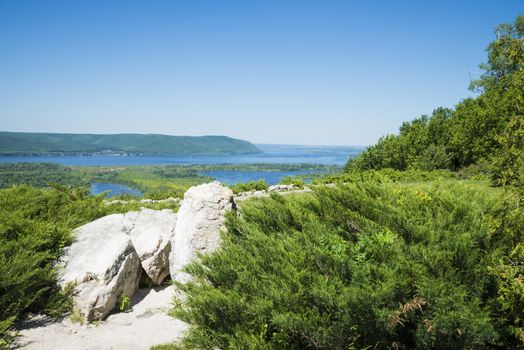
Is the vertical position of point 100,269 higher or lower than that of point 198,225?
lower

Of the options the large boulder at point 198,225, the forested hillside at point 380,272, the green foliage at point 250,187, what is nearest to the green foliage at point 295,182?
the green foliage at point 250,187

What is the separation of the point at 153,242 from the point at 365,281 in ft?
20.0

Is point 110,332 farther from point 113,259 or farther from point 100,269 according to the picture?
point 113,259

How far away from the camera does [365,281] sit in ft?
14.5

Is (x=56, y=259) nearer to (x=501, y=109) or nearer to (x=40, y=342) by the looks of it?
(x=40, y=342)

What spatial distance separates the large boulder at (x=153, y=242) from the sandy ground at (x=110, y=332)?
1.13 m

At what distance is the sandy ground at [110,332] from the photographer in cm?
621

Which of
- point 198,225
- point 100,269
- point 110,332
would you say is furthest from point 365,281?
point 100,269

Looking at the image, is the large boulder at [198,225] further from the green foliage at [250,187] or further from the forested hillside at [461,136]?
the forested hillside at [461,136]

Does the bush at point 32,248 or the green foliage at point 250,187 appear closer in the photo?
the bush at point 32,248

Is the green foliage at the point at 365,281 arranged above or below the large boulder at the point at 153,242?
above

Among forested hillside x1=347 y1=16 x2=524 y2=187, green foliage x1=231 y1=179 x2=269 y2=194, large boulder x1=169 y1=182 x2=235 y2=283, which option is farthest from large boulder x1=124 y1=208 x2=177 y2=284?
forested hillside x1=347 y1=16 x2=524 y2=187

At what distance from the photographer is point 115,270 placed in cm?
764

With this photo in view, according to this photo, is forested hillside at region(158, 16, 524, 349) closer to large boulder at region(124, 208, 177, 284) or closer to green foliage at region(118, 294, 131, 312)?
green foliage at region(118, 294, 131, 312)
